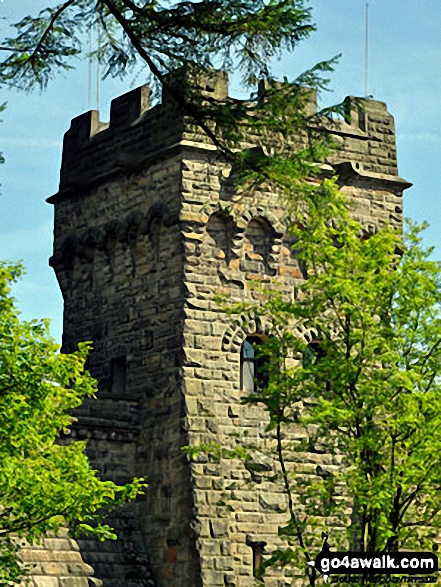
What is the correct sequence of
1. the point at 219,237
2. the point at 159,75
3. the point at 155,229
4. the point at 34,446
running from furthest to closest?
the point at 155,229 < the point at 219,237 < the point at 34,446 < the point at 159,75

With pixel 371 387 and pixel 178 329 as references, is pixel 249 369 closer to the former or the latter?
pixel 178 329

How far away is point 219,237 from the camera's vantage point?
30969 millimetres

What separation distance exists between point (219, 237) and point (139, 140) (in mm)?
2784

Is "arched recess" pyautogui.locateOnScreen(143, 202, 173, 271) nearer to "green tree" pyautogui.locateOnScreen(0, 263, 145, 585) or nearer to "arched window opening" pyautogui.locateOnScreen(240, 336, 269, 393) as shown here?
"arched window opening" pyautogui.locateOnScreen(240, 336, 269, 393)

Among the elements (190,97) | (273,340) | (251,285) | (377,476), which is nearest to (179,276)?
(251,285)

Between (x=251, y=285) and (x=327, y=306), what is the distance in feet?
13.9

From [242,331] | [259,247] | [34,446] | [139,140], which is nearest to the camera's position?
[34,446]

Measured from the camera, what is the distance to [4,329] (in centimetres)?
2503

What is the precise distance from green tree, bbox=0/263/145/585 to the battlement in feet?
20.9

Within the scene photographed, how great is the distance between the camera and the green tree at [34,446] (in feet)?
79.2

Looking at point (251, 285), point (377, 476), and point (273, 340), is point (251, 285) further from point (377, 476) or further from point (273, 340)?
point (377, 476)


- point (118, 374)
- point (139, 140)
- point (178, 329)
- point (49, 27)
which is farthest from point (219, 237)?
point (49, 27)

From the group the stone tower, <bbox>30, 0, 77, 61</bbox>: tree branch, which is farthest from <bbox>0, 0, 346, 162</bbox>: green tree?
the stone tower

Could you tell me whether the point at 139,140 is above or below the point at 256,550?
above
